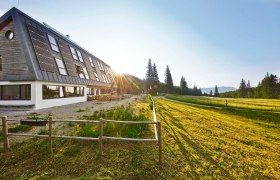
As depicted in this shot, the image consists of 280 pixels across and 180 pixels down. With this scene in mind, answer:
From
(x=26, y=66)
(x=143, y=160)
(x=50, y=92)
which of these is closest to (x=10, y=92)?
(x=26, y=66)

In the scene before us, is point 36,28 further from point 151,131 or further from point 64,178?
point 64,178

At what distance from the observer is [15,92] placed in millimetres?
17594

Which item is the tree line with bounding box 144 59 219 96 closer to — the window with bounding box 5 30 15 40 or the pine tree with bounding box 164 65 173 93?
the pine tree with bounding box 164 65 173 93

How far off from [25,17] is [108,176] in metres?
22.2

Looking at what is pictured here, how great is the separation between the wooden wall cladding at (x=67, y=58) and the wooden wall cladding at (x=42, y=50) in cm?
307

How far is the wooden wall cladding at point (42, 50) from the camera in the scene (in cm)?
1833

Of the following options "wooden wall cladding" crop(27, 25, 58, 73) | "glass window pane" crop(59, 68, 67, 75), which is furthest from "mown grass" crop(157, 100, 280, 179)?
"glass window pane" crop(59, 68, 67, 75)

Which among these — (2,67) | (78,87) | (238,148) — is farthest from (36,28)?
(238,148)

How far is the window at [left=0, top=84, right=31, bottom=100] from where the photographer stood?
17281 millimetres

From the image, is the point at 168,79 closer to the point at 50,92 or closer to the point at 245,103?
the point at 245,103

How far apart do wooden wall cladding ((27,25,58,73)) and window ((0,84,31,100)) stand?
279cm

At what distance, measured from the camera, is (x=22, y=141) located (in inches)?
308

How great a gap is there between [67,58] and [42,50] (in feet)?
18.2

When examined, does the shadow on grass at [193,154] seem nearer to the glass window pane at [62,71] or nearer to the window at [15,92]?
the window at [15,92]
